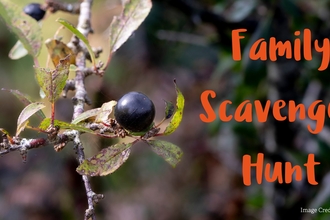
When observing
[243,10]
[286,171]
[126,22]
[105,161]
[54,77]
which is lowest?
[286,171]

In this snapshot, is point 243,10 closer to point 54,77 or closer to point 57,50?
point 57,50

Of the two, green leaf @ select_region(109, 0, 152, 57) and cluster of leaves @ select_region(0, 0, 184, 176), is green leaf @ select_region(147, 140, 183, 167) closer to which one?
cluster of leaves @ select_region(0, 0, 184, 176)

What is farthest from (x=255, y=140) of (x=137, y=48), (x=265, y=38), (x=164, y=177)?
(x=164, y=177)

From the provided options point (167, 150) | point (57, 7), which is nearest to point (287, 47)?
point (57, 7)

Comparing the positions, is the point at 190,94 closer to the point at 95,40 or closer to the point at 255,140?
the point at 95,40

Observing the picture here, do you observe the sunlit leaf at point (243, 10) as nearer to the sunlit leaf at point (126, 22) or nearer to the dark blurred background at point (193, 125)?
the dark blurred background at point (193, 125)
